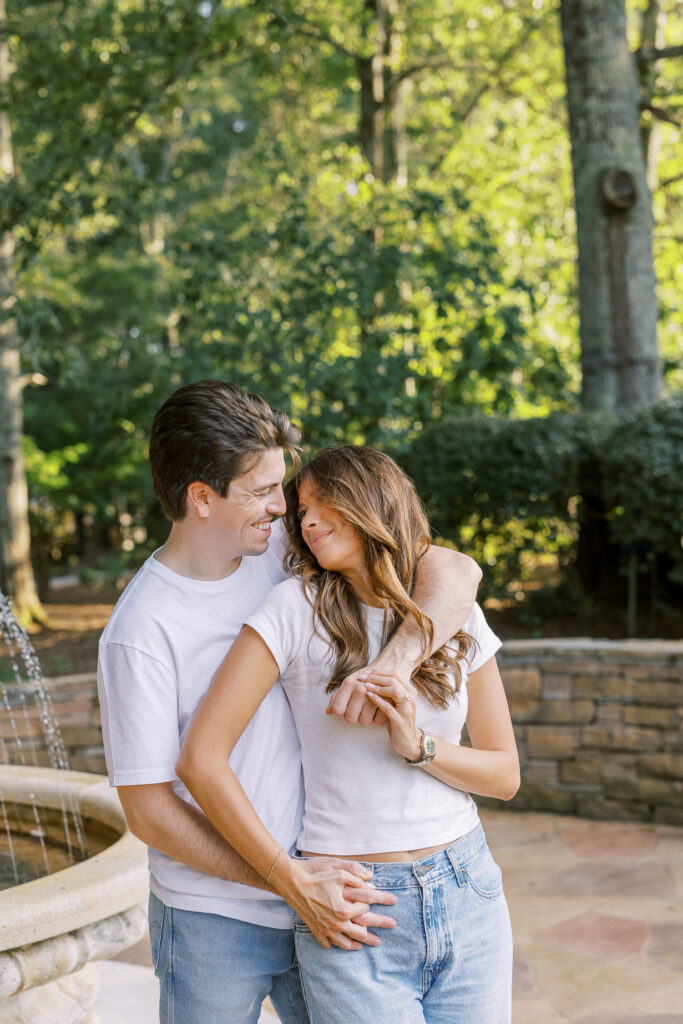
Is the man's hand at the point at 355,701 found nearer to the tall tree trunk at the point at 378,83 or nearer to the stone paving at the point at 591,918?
the stone paving at the point at 591,918

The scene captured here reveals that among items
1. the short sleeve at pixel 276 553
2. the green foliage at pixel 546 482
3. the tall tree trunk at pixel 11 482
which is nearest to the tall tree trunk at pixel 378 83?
the tall tree trunk at pixel 11 482

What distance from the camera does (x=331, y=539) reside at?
164 cm

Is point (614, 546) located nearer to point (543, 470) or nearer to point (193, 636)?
point (543, 470)

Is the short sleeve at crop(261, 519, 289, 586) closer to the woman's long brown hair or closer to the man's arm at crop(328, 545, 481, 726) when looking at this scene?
the woman's long brown hair

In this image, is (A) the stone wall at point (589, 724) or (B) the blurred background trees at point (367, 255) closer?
(A) the stone wall at point (589, 724)

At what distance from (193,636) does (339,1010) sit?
618mm

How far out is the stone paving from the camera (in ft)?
10.8

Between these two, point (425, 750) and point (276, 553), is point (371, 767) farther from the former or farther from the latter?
point (276, 553)

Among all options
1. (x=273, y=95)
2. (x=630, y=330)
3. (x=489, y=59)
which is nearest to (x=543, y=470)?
(x=630, y=330)

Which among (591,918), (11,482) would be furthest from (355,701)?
(11,482)

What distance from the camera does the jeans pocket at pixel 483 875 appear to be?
1626 millimetres

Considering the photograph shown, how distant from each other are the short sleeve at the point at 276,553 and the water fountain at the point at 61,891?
898mm

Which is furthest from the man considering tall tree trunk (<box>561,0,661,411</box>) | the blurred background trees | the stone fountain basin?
tall tree trunk (<box>561,0,661,411</box>)

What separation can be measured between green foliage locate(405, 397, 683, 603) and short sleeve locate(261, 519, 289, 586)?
12.7 ft
